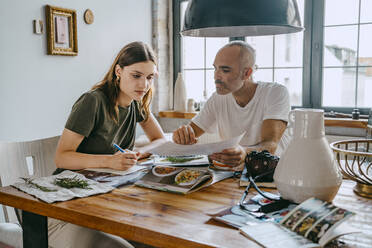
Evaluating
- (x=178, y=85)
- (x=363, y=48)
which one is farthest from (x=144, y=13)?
(x=363, y=48)

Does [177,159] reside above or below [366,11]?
below

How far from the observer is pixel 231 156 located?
4.67 feet

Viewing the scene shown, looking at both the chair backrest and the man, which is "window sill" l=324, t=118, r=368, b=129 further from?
the chair backrest

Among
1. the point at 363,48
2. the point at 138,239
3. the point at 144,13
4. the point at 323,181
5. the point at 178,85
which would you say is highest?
the point at 144,13

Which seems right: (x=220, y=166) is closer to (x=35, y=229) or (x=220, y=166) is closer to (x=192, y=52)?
(x=35, y=229)

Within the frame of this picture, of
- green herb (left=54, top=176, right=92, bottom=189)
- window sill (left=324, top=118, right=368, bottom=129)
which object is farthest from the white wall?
window sill (left=324, top=118, right=368, bottom=129)

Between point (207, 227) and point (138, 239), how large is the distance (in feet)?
0.57

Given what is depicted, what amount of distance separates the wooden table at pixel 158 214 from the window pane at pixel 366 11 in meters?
Answer: 2.19

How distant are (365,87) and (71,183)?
2685 mm

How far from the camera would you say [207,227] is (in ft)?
2.85

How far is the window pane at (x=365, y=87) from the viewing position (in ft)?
9.81

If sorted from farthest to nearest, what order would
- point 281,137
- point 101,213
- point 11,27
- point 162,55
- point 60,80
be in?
point 162,55, point 60,80, point 11,27, point 281,137, point 101,213

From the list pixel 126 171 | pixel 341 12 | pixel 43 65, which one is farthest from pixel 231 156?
pixel 341 12

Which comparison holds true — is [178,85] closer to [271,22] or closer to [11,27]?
[11,27]
